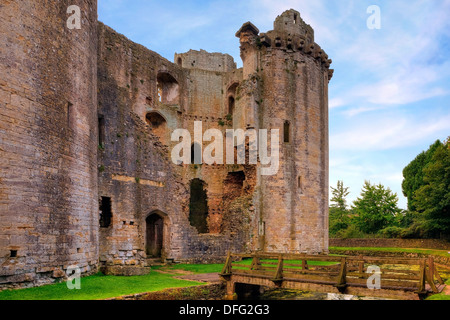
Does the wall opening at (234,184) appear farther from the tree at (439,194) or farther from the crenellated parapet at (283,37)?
the tree at (439,194)

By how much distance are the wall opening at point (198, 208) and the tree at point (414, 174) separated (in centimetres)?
2696

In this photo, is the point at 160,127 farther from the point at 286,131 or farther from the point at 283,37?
the point at 283,37

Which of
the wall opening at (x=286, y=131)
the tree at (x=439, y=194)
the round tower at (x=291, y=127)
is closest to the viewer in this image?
the round tower at (x=291, y=127)

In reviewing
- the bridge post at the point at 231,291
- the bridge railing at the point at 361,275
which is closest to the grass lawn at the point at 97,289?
the bridge post at the point at 231,291

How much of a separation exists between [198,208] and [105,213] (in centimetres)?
971

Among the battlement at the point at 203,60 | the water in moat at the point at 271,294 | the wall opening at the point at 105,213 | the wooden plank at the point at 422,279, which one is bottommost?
the water in moat at the point at 271,294

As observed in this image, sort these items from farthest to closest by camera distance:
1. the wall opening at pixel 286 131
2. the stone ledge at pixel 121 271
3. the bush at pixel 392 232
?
the bush at pixel 392 232, the wall opening at pixel 286 131, the stone ledge at pixel 121 271

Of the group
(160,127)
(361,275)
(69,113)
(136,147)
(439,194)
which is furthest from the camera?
(439,194)

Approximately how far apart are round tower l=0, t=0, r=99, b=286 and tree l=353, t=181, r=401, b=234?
32.4 m

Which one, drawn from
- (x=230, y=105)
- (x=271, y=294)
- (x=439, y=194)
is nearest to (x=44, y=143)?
(x=271, y=294)

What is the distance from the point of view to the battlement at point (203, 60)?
3197cm

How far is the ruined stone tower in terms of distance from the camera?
1023cm

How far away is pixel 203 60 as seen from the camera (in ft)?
106

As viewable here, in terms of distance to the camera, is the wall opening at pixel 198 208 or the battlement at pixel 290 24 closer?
the battlement at pixel 290 24
